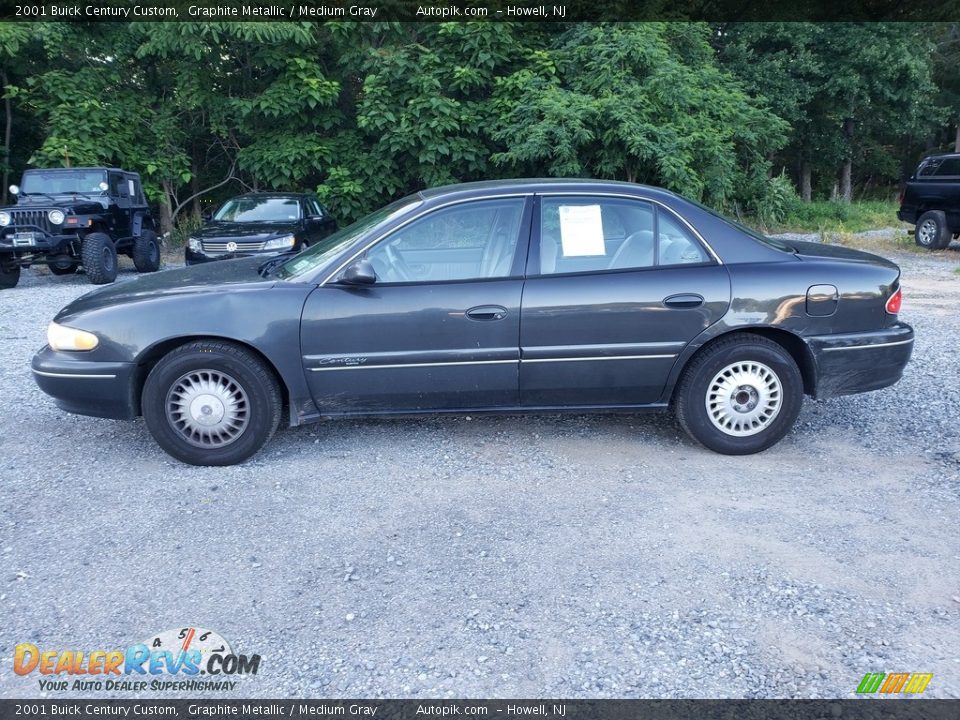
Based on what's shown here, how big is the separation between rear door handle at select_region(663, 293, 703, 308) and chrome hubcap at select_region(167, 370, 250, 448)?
2378mm

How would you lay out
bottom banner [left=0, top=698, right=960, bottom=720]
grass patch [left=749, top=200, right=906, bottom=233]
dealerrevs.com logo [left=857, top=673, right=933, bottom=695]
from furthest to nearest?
grass patch [left=749, top=200, right=906, bottom=233] → dealerrevs.com logo [left=857, top=673, right=933, bottom=695] → bottom banner [left=0, top=698, right=960, bottom=720]

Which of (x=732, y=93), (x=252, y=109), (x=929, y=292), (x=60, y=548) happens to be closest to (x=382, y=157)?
(x=252, y=109)

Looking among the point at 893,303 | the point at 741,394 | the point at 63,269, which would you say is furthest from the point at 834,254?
the point at 63,269

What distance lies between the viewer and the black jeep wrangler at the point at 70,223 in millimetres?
11148

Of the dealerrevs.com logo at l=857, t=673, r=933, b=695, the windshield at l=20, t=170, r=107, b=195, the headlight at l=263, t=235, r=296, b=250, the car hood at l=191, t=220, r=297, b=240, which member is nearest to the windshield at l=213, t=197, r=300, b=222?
the car hood at l=191, t=220, r=297, b=240

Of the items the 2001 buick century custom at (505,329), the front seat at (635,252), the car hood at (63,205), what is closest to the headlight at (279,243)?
the car hood at (63,205)

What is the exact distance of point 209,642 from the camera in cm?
266

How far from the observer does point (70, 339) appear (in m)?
4.15

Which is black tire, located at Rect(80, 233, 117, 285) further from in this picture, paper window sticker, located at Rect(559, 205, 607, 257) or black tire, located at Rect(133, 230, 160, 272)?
paper window sticker, located at Rect(559, 205, 607, 257)

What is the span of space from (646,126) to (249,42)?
8.23 m

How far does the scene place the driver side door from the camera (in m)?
4.10

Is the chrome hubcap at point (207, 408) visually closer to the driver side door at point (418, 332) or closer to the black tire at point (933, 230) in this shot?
the driver side door at point (418, 332)

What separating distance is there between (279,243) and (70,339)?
703cm

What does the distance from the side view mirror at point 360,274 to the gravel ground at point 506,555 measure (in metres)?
1.02
